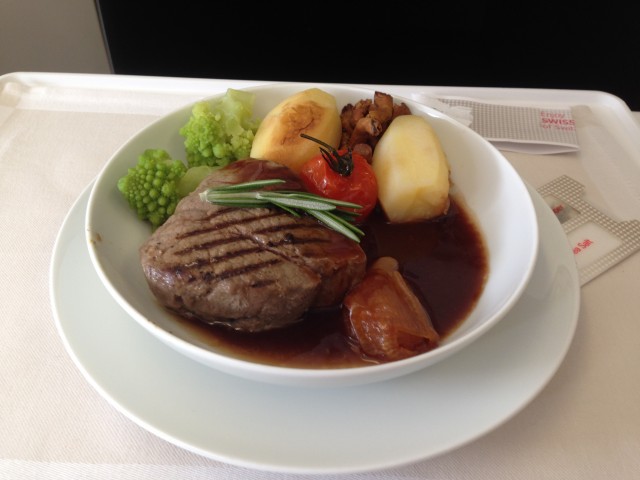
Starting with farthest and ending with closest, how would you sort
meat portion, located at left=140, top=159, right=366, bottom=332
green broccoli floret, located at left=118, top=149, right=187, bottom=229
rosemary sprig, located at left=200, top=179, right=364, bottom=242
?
green broccoli floret, located at left=118, top=149, right=187, bottom=229 → rosemary sprig, located at left=200, top=179, right=364, bottom=242 → meat portion, located at left=140, top=159, right=366, bottom=332

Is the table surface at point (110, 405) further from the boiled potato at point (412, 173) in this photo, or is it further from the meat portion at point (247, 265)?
the boiled potato at point (412, 173)

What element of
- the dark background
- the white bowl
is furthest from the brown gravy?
the dark background

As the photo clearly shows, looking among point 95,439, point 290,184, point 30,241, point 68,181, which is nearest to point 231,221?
point 290,184

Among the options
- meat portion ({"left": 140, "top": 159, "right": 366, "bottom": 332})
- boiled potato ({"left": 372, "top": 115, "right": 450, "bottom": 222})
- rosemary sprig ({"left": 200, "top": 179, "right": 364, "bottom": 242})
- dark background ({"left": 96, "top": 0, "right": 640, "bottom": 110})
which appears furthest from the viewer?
dark background ({"left": 96, "top": 0, "right": 640, "bottom": 110})

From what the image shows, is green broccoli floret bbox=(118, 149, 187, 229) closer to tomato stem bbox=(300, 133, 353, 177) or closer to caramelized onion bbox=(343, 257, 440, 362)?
tomato stem bbox=(300, 133, 353, 177)

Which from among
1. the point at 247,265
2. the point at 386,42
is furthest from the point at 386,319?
the point at 386,42
